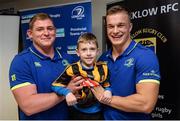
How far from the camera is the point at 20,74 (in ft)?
6.84

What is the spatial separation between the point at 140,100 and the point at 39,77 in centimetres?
73

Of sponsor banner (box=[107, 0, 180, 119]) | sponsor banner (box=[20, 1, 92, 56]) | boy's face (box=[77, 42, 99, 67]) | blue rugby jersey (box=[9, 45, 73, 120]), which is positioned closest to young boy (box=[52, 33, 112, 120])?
boy's face (box=[77, 42, 99, 67])

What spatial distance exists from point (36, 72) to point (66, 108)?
1.15ft

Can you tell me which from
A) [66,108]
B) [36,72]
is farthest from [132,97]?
[36,72]

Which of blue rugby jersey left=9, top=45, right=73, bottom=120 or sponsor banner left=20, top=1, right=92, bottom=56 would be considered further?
sponsor banner left=20, top=1, right=92, bottom=56

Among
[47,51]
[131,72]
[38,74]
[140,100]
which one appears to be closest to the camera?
[140,100]

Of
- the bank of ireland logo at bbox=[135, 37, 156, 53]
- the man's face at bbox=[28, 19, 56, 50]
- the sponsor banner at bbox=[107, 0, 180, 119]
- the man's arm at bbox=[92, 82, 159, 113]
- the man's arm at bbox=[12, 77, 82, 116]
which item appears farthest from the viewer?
the bank of ireland logo at bbox=[135, 37, 156, 53]

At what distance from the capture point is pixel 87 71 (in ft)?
6.72

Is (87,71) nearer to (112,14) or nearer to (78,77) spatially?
(78,77)

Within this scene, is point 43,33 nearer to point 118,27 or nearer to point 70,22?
point 118,27

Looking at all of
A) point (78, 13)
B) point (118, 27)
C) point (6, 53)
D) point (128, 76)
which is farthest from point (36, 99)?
point (6, 53)

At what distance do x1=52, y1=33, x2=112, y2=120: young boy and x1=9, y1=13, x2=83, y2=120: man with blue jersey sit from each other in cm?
5

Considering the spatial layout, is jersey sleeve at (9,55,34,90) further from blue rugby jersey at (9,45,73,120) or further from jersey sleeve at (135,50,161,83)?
jersey sleeve at (135,50,161,83)

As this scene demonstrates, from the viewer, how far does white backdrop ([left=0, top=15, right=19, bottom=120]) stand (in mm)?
4465
